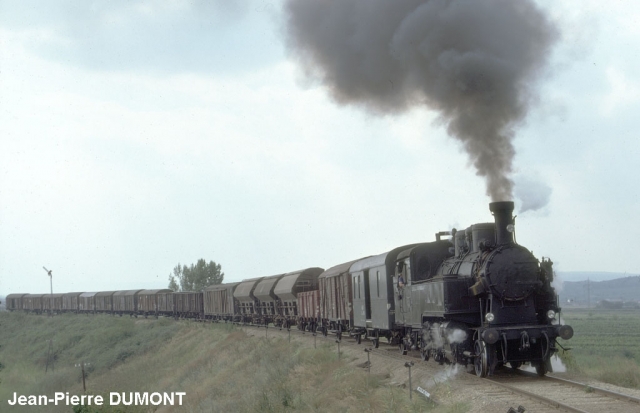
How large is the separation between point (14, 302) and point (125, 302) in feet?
124

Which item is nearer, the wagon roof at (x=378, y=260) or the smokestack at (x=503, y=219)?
the smokestack at (x=503, y=219)

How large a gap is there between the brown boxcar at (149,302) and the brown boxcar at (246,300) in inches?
739

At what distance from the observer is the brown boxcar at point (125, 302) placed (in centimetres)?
6956

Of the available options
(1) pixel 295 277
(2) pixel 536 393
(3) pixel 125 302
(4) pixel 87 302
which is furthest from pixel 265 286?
(4) pixel 87 302

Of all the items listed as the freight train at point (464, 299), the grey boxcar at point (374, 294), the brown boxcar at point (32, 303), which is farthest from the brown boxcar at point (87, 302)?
the grey boxcar at point (374, 294)

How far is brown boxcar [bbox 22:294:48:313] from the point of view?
297 feet

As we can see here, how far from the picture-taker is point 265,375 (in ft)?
71.9

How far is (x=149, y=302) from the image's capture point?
66250mm

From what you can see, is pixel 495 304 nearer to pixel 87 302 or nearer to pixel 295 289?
pixel 295 289

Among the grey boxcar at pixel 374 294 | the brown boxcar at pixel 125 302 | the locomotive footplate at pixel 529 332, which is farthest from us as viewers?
the brown boxcar at pixel 125 302

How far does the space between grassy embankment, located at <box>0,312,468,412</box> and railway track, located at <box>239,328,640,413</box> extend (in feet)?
3.02

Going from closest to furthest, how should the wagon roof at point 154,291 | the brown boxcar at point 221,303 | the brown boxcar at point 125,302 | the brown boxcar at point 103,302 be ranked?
the brown boxcar at point 221,303 → the wagon roof at point 154,291 → the brown boxcar at point 125,302 → the brown boxcar at point 103,302

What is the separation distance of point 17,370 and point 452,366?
5438 cm

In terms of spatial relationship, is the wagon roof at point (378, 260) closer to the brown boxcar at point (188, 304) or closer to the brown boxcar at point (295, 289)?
the brown boxcar at point (295, 289)
